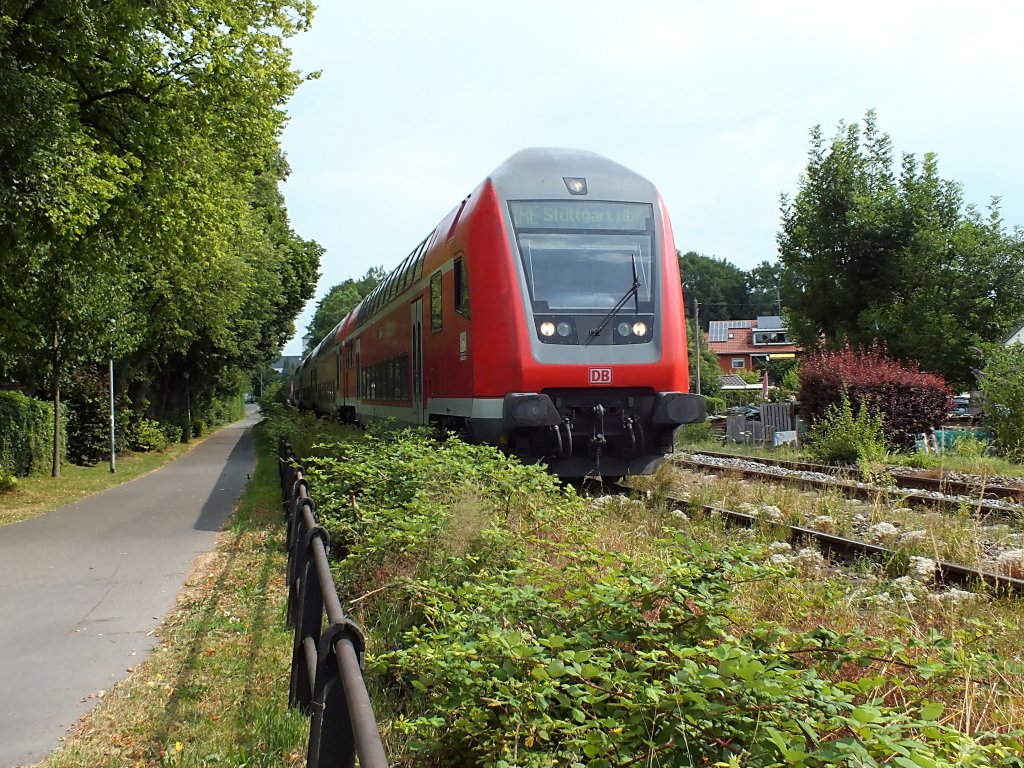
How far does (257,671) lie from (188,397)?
36.3 m

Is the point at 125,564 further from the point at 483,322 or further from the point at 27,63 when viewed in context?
the point at 27,63

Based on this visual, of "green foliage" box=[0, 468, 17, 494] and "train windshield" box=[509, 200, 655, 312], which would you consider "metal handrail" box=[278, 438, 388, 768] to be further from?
"green foliage" box=[0, 468, 17, 494]

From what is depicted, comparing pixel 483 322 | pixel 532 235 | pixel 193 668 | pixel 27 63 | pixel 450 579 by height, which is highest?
pixel 27 63

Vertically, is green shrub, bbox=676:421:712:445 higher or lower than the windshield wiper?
lower

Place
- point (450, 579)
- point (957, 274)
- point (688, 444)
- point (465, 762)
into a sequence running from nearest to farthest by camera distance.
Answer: point (465, 762), point (450, 579), point (688, 444), point (957, 274)

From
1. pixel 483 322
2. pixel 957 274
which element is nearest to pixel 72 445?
pixel 483 322

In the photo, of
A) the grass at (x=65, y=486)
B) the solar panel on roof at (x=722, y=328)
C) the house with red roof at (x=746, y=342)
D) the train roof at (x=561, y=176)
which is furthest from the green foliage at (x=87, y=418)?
the solar panel on roof at (x=722, y=328)

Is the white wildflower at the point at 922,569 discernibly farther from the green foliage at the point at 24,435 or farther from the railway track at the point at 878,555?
the green foliage at the point at 24,435

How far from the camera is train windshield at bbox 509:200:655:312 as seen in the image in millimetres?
9992

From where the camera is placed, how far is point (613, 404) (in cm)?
1014

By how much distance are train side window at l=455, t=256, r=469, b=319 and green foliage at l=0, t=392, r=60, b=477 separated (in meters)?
12.2

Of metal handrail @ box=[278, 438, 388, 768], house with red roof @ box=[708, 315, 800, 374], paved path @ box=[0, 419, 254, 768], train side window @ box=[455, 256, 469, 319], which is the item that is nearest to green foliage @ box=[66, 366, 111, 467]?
paved path @ box=[0, 419, 254, 768]

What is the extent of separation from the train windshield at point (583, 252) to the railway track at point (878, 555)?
8.48 feet

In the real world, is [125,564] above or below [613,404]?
below
